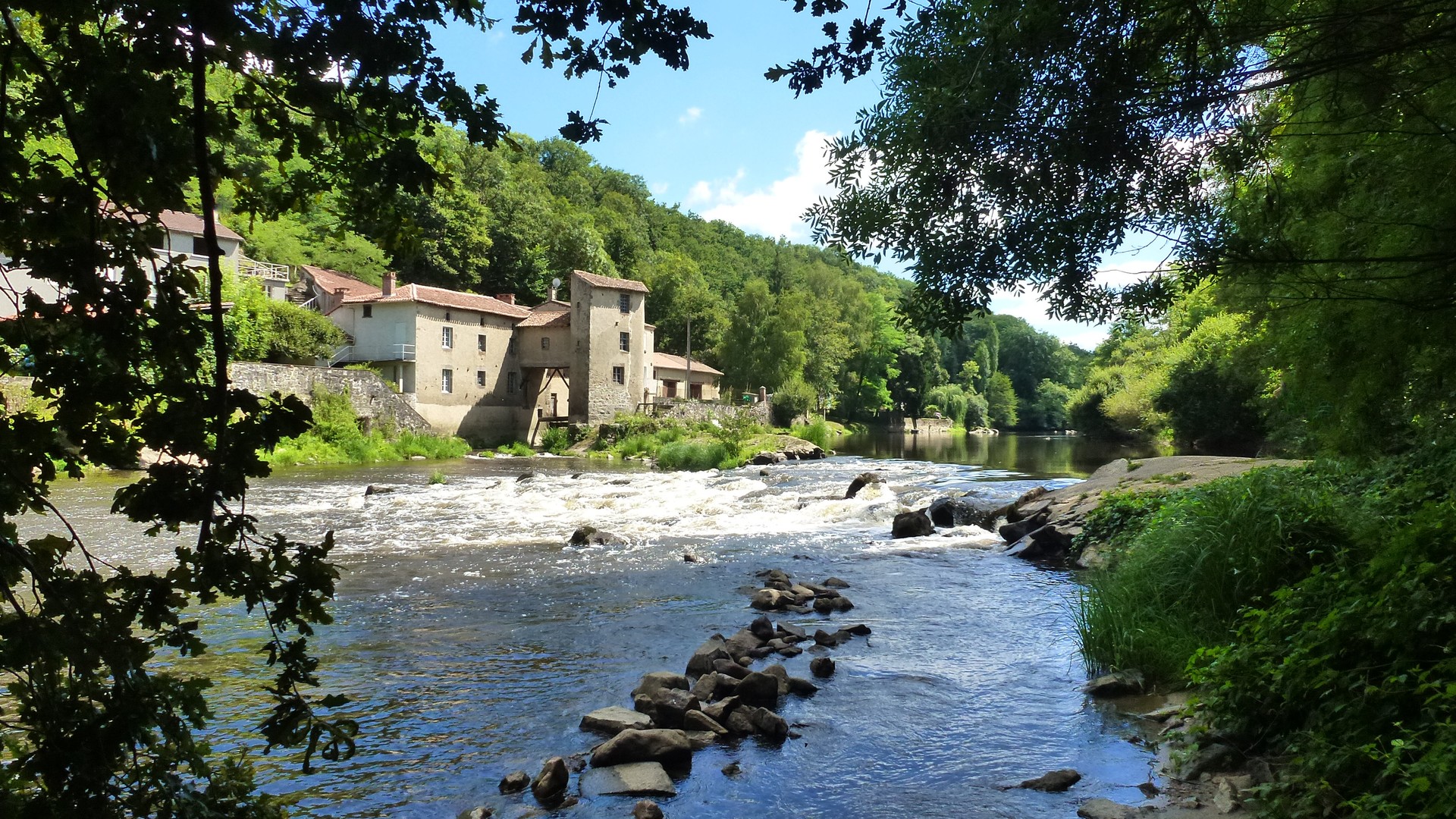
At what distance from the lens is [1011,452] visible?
4781 cm

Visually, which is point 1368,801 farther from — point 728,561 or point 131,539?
point 131,539

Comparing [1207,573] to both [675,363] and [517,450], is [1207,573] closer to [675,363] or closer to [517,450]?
[517,450]

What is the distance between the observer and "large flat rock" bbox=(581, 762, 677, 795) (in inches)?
236

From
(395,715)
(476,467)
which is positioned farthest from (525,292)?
(395,715)

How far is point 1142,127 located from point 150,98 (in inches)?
207

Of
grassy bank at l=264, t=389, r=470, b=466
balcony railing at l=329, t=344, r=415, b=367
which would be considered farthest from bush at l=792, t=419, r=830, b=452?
balcony railing at l=329, t=344, r=415, b=367

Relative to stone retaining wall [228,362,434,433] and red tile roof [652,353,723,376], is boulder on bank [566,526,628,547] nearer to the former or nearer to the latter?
stone retaining wall [228,362,434,433]

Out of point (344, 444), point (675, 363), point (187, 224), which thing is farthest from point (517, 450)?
point (675, 363)

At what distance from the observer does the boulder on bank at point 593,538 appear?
54.0 ft

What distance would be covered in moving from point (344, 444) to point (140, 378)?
3588 centimetres

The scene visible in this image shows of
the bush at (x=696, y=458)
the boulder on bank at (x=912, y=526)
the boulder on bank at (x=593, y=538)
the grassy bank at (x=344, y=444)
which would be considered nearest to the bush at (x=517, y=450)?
the grassy bank at (x=344, y=444)

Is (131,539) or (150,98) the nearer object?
(150,98)

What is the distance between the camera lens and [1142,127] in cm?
540

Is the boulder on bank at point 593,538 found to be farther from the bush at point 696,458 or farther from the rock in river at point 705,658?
the bush at point 696,458
